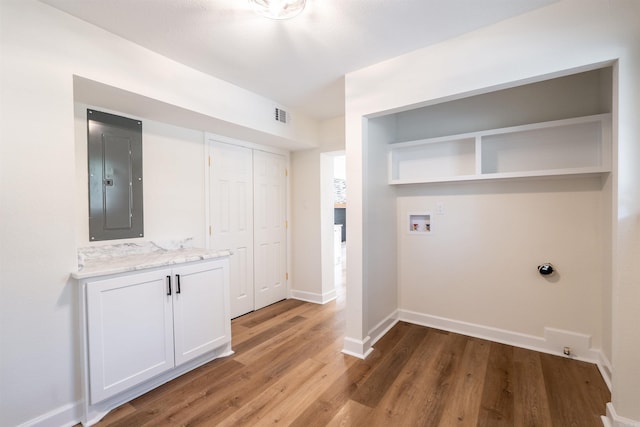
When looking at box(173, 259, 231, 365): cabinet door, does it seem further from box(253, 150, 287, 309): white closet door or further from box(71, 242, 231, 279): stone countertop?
box(253, 150, 287, 309): white closet door

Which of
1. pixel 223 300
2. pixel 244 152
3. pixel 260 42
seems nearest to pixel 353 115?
pixel 260 42

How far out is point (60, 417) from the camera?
1.65 metres

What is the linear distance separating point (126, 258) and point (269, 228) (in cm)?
178

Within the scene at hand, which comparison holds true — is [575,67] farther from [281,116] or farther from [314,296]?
[314,296]

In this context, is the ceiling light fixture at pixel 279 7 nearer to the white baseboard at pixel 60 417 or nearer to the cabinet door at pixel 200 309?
the cabinet door at pixel 200 309

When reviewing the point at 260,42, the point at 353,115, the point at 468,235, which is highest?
the point at 260,42

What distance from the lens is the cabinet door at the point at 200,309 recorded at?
2100mm

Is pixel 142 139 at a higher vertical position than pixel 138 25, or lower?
lower

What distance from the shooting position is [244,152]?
3.39 metres

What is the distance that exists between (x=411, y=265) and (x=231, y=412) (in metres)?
2.20

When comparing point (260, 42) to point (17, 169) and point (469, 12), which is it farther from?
point (17, 169)

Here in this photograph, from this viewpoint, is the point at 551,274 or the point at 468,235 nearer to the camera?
the point at 551,274

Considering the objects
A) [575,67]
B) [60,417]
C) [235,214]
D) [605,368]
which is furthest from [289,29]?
[605,368]

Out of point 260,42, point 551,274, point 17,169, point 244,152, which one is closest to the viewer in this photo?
point 17,169
